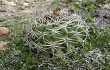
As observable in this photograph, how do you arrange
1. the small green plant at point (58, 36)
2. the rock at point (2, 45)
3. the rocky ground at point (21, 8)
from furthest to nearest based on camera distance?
the rocky ground at point (21, 8), the rock at point (2, 45), the small green plant at point (58, 36)

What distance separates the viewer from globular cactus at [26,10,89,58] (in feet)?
10.6

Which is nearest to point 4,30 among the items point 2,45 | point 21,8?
point 2,45

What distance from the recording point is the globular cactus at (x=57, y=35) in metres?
3.24

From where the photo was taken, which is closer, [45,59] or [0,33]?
[45,59]

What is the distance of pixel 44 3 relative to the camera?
497 centimetres

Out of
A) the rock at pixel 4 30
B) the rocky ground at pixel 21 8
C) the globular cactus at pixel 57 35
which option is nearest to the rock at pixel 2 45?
the rock at pixel 4 30

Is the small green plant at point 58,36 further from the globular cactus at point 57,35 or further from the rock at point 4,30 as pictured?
the rock at point 4,30

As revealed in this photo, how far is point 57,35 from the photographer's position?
3246 millimetres

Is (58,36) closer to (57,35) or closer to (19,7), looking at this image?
(57,35)

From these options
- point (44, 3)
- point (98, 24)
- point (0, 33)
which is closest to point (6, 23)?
point (0, 33)

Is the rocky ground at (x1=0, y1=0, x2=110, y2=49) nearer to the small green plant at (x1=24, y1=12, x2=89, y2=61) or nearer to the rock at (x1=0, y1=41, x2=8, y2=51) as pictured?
the rock at (x1=0, y1=41, x2=8, y2=51)

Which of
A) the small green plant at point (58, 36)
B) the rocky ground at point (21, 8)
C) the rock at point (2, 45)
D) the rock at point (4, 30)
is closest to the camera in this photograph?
the small green plant at point (58, 36)

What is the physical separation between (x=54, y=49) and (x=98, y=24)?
1023 millimetres

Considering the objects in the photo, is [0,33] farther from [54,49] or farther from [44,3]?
[44,3]
